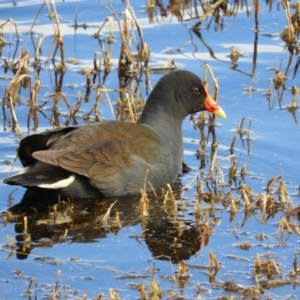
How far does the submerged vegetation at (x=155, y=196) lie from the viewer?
5.24 metres

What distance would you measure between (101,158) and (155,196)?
19.2 inches

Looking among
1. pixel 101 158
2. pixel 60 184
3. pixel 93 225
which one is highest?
pixel 101 158

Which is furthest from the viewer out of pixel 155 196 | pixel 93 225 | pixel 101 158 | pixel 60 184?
pixel 155 196

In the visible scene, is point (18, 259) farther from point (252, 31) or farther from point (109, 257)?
point (252, 31)

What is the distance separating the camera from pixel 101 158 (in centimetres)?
641

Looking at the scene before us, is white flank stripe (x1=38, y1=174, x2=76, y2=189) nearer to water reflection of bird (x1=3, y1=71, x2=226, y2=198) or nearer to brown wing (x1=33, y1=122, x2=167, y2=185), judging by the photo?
water reflection of bird (x1=3, y1=71, x2=226, y2=198)

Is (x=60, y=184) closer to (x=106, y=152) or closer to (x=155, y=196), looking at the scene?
(x=106, y=152)

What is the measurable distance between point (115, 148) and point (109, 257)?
3.92ft

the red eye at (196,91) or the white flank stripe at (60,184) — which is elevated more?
the red eye at (196,91)

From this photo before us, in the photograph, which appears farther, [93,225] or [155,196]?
[155,196]

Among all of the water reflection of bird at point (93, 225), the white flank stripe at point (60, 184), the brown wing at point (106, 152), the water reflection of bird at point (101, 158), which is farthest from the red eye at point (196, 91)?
the white flank stripe at point (60, 184)

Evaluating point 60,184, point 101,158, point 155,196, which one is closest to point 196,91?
point 155,196

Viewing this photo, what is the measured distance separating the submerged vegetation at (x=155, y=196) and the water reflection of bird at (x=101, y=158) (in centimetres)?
12

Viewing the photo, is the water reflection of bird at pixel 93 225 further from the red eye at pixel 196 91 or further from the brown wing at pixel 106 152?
the red eye at pixel 196 91
